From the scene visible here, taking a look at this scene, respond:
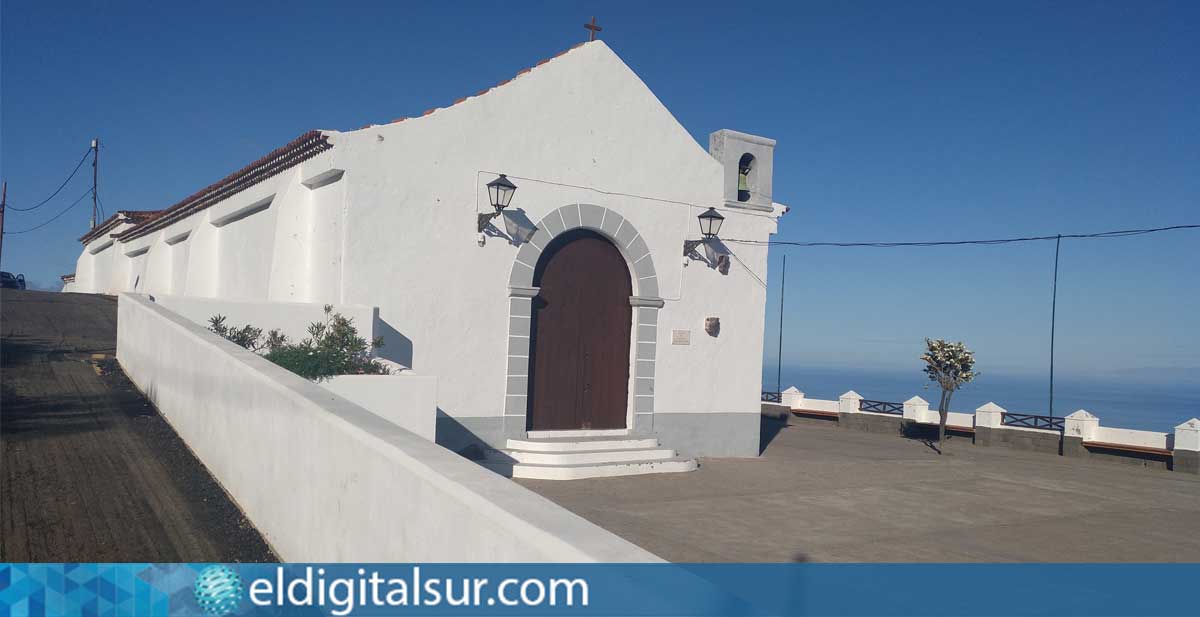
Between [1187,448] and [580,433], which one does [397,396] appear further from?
[1187,448]

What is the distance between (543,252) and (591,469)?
3.33 metres

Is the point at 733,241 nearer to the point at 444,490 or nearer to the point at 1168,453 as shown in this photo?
the point at 1168,453

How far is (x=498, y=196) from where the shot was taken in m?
11.6

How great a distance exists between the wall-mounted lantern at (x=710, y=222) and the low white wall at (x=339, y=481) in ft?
26.0

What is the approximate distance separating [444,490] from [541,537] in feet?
2.63

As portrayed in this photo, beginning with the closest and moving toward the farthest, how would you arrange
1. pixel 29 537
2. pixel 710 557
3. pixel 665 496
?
Answer: pixel 29 537, pixel 710 557, pixel 665 496

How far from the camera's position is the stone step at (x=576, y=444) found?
11953mm

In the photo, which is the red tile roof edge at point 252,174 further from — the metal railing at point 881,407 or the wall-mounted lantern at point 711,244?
the metal railing at point 881,407

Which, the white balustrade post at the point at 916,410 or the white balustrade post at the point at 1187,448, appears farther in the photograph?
the white balustrade post at the point at 916,410

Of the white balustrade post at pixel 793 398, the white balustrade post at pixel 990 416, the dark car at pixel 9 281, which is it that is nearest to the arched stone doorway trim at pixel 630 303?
the white balustrade post at pixel 990 416

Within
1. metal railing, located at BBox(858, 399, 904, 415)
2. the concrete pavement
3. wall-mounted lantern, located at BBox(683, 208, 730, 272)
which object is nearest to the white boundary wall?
metal railing, located at BBox(858, 399, 904, 415)

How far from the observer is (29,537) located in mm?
5090

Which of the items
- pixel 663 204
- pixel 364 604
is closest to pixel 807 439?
pixel 663 204

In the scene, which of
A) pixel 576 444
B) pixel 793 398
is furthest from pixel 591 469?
pixel 793 398
